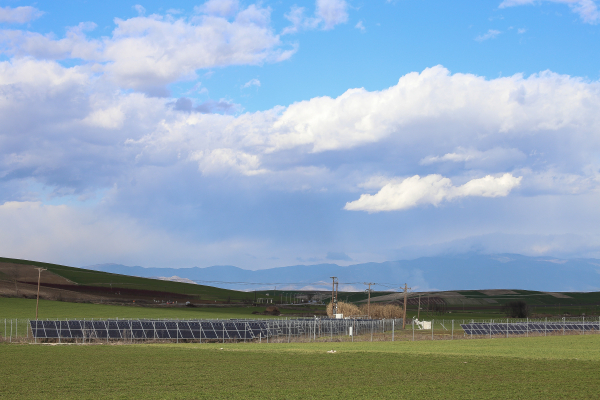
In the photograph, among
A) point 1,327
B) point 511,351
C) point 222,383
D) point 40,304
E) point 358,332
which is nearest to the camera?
point 222,383

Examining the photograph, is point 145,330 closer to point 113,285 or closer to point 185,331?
point 185,331

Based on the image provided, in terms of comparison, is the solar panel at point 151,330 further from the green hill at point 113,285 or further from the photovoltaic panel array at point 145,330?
the green hill at point 113,285

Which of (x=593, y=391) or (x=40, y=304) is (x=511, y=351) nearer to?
(x=593, y=391)

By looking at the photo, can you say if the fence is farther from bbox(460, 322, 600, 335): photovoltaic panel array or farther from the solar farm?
the solar farm

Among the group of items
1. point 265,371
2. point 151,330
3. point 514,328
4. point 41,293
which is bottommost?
point 514,328

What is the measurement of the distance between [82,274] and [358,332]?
4708 inches

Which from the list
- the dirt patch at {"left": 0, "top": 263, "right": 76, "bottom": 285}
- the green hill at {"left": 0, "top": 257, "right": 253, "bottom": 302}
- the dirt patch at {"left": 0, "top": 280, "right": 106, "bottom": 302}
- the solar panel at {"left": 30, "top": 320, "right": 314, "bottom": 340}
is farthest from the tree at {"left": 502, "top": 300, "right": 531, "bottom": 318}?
the dirt patch at {"left": 0, "top": 263, "right": 76, "bottom": 285}

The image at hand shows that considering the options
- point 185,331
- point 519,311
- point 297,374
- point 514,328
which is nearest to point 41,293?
point 185,331

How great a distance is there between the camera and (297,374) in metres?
29.5

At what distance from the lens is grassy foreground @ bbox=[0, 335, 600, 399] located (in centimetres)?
2348

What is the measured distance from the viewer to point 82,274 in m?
176

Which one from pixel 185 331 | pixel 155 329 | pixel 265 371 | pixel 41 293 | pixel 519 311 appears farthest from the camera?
pixel 519 311

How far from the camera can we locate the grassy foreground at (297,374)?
925 inches

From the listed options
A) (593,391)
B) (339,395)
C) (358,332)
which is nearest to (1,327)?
(358,332)
